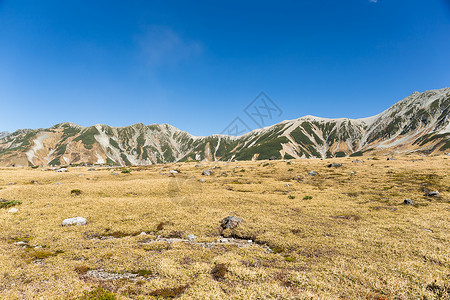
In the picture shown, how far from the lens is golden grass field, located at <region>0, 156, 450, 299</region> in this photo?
10.5 m

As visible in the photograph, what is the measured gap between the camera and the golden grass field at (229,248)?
10.5m

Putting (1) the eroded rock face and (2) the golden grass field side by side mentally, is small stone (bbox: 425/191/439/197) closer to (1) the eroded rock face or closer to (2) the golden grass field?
(2) the golden grass field

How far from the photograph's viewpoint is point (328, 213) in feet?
80.0

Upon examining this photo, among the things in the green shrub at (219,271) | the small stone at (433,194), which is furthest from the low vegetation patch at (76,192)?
the small stone at (433,194)

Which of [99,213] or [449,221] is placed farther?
[99,213]

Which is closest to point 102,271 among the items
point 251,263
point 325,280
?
point 251,263

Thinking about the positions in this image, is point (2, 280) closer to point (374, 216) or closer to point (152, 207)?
point (152, 207)

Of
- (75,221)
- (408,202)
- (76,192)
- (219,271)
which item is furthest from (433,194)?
(76,192)

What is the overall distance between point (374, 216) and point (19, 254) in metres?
34.5

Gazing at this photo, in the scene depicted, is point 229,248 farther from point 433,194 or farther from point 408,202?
point 433,194

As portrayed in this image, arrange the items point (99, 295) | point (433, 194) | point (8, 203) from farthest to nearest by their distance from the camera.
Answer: point (433, 194) → point (8, 203) → point (99, 295)

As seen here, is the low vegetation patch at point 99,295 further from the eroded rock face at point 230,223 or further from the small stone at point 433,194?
the small stone at point 433,194

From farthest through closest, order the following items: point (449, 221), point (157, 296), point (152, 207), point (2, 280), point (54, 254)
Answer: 1. point (152, 207)
2. point (449, 221)
3. point (54, 254)
4. point (2, 280)
5. point (157, 296)

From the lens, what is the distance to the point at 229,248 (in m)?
16.4
